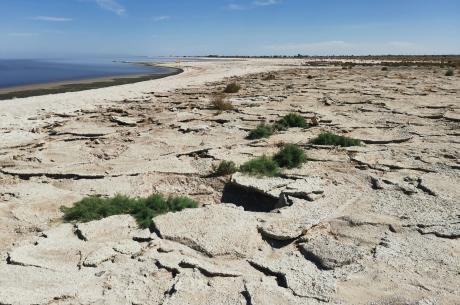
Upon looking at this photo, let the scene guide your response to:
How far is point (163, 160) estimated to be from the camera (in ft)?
19.7

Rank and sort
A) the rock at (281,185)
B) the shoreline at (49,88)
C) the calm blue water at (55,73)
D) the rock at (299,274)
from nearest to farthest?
the rock at (299,274)
the rock at (281,185)
the shoreline at (49,88)
the calm blue water at (55,73)

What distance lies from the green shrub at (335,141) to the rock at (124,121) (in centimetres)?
374

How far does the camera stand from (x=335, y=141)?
6375 millimetres

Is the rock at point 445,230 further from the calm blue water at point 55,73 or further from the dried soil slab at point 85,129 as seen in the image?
the calm blue water at point 55,73

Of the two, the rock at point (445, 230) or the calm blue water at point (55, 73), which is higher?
the rock at point (445, 230)

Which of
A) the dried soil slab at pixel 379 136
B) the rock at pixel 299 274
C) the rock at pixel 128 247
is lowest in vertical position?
the rock at pixel 128 247

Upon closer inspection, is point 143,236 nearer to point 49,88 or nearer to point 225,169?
point 225,169

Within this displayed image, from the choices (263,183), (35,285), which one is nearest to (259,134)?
(263,183)

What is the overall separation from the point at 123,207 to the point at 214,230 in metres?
1.06

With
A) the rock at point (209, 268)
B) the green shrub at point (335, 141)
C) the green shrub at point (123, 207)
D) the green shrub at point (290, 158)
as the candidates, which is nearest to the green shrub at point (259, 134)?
the green shrub at point (335, 141)

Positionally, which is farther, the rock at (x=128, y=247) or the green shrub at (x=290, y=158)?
the green shrub at (x=290, y=158)

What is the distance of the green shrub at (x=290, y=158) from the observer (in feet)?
17.6

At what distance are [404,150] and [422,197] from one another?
1812 mm

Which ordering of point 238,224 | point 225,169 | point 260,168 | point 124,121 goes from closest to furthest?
point 238,224
point 260,168
point 225,169
point 124,121
